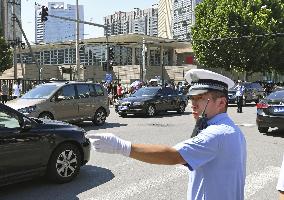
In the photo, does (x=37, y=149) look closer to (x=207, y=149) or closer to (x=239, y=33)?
(x=207, y=149)

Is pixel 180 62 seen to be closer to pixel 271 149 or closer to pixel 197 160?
pixel 271 149

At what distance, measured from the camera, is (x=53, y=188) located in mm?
6906

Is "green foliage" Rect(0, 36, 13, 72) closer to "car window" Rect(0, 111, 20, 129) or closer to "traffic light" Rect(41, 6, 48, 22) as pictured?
"traffic light" Rect(41, 6, 48, 22)

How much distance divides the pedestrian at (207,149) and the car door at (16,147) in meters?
4.00

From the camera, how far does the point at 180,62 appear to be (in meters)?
85.8

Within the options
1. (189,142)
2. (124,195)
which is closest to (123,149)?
(189,142)

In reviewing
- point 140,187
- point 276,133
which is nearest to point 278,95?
point 276,133

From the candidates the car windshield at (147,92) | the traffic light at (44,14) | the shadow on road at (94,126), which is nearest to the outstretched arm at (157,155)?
the shadow on road at (94,126)

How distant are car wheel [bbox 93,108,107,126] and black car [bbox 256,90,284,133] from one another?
232 inches

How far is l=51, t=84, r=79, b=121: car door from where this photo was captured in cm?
1462

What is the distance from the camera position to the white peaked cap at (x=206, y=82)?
276 centimetres

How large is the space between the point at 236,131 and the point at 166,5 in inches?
4562

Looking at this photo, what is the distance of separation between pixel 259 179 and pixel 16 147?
154 inches

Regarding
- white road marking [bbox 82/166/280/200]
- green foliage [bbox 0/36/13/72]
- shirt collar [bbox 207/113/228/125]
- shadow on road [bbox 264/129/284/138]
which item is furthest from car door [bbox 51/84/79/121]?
green foliage [bbox 0/36/13/72]
